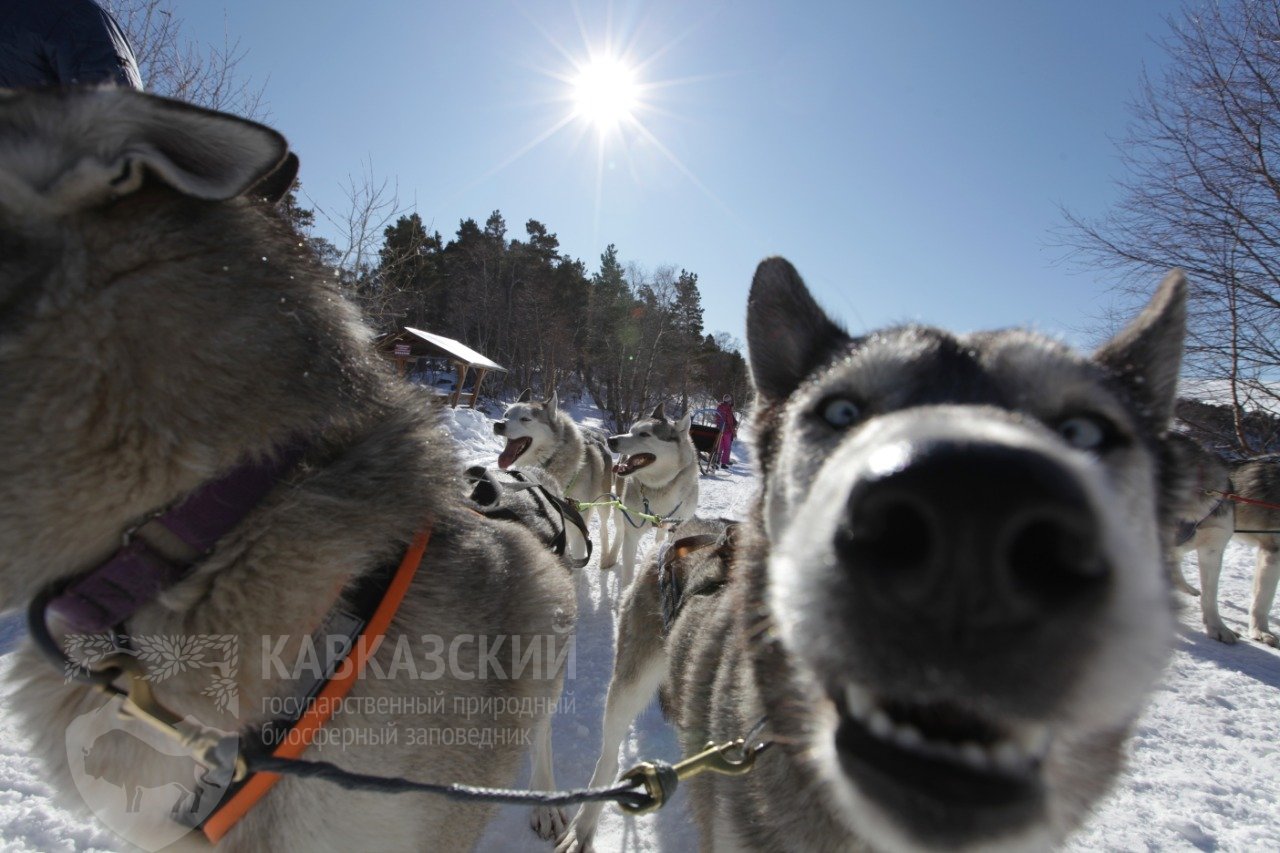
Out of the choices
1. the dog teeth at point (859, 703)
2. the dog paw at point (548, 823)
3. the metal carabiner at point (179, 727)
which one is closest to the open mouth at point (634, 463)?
the dog paw at point (548, 823)

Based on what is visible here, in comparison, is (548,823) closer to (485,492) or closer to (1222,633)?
(485,492)

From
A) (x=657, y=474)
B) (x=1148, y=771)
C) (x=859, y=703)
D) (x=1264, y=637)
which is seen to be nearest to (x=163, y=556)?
(x=859, y=703)

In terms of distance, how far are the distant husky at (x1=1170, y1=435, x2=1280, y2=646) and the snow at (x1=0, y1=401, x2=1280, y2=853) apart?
49cm

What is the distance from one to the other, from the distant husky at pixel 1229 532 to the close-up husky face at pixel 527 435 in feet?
28.2

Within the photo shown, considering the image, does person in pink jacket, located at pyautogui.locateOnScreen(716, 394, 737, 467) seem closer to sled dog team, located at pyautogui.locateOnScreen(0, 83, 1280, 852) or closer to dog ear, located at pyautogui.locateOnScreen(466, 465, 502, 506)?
dog ear, located at pyautogui.locateOnScreen(466, 465, 502, 506)

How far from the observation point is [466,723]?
5.73 ft

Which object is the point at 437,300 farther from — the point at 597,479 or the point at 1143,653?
the point at 1143,653

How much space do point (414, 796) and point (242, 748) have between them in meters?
0.51

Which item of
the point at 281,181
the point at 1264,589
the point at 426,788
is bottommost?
the point at 426,788

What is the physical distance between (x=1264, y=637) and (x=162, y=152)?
1029 centimetres

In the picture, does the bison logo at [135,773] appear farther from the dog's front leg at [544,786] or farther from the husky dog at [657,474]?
the husky dog at [657,474]

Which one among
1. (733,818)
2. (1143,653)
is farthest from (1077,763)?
(733,818)

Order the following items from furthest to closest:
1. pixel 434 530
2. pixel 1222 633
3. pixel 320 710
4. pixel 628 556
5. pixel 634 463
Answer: pixel 634 463, pixel 628 556, pixel 1222 633, pixel 434 530, pixel 320 710

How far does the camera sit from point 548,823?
10.7ft
